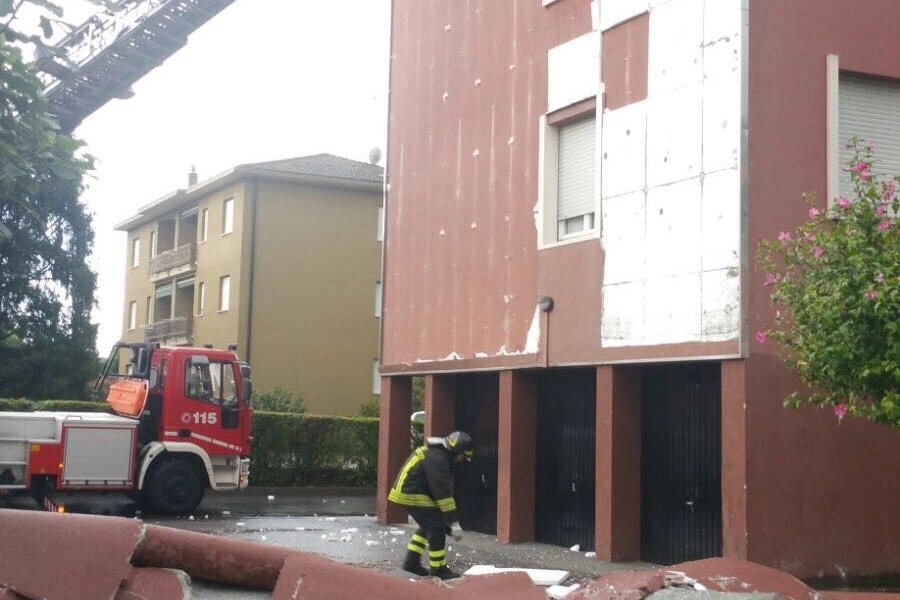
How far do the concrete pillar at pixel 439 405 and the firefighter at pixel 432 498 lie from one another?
7.05 meters

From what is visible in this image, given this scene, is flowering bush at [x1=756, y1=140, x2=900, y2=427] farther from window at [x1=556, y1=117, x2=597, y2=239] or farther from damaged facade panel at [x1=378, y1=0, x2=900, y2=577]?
window at [x1=556, y1=117, x2=597, y2=239]

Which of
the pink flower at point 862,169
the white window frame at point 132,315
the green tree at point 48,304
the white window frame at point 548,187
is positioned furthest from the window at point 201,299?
the pink flower at point 862,169

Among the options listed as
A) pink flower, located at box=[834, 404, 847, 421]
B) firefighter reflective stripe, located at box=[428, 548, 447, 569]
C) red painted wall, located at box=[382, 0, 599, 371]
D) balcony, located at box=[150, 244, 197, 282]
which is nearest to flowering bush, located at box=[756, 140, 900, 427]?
pink flower, located at box=[834, 404, 847, 421]

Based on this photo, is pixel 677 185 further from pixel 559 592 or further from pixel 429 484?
pixel 559 592

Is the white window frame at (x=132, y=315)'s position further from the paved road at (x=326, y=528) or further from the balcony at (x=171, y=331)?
the paved road at (x=326, y=528)

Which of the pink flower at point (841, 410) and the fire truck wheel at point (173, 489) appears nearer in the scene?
the pink flower at point (841, 410)

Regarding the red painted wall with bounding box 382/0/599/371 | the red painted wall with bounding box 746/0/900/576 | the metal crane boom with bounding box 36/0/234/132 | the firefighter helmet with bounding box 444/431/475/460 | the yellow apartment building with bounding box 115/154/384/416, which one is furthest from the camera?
the yellow apartment building with bounding box 115/154/384/416

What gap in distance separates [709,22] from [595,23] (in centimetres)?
233

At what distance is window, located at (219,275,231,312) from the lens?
4391cm

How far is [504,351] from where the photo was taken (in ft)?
57.9

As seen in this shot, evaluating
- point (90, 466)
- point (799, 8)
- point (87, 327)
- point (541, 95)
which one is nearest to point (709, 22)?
point (799, 8)

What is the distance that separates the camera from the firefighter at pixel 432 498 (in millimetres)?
12375

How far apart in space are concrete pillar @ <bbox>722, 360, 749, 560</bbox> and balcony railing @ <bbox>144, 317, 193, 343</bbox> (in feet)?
119

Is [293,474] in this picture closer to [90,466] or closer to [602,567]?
[90,466]
